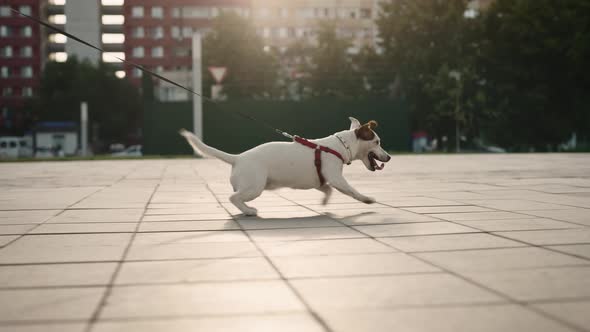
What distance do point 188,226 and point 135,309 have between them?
8.83 feet

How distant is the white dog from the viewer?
6.04m

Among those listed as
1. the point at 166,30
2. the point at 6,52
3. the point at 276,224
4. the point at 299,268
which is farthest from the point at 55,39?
the point at 299,268

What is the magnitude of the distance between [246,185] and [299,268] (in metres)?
2.51

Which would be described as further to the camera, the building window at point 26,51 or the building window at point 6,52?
the building window at point 26,51

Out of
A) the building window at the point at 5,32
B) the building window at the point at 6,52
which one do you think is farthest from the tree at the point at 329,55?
the building window at the point at 5,32

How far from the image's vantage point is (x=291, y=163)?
6211mm

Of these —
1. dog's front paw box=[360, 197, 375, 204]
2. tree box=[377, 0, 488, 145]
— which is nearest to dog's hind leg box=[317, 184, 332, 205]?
dog's front paw box=[360, 197, 375, 204]

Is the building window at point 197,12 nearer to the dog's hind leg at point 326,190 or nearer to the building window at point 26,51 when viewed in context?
the building window at point 26,51

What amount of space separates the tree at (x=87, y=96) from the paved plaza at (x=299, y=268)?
54930 millimetres

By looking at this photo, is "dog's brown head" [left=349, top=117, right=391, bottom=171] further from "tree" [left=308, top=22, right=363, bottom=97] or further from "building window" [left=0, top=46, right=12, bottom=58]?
→ "building window" [left=0, top=46, right=12, bottom=58]

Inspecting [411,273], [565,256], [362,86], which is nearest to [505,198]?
[565,256]

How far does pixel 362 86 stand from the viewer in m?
33.3

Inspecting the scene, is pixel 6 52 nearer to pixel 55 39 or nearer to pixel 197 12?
pixel 55 39

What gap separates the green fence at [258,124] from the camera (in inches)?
1219
